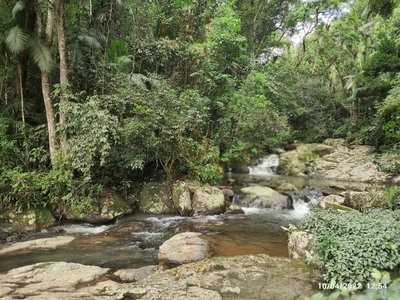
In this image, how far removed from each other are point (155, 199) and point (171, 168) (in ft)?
4.38

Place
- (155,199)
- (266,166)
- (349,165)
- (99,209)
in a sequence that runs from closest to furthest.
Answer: (99,209), (155,199), (349,165), (266,166)

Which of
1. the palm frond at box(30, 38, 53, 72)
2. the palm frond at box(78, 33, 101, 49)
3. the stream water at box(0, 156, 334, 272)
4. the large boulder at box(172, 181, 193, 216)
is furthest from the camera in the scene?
the palm frond at box(78, 33, 101, 49)

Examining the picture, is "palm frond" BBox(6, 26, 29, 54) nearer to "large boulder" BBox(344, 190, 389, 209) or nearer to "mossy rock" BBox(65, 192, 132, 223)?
"mossy rock" BBox(65, 192, 132, 223)

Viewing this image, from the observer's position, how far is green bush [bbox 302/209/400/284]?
5.16m

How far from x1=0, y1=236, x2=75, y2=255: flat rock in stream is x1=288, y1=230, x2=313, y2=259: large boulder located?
5467 mm

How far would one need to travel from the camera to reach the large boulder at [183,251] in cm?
681

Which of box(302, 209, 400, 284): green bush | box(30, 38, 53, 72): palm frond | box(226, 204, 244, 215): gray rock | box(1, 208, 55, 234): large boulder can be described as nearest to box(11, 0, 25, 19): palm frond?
box(30, 38, 53, 72): palm frond

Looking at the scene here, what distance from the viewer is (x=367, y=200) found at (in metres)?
9.89

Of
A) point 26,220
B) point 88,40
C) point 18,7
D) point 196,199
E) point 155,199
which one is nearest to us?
point 26,220

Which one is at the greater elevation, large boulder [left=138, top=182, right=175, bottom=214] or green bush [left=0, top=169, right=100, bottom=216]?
green bush [left=0, top=169, right=100, bottom=216]

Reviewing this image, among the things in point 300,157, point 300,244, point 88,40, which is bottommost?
point 300,244

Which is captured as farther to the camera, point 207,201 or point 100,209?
point 207,201

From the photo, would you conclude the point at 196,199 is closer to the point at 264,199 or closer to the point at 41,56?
the point at 264,199

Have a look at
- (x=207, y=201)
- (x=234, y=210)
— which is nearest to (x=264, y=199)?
(x=234, y=210)
